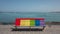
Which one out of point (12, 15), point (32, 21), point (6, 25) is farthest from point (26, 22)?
point (6, 25)

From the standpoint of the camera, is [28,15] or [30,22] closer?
[30,22]

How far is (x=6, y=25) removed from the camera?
1008cm

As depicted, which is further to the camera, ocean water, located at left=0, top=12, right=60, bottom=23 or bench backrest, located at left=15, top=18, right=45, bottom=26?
ocean water, located at left=0, top=12, right=60, bottom=23

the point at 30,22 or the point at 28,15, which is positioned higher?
the point at 28,15

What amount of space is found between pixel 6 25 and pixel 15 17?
1.16 metres

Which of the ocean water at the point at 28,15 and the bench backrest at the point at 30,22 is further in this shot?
the ocean water at the point at 28,15

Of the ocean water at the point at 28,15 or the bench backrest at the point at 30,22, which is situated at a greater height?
the ocean water at the point at 28,15

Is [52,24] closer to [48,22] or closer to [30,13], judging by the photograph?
[48,22]

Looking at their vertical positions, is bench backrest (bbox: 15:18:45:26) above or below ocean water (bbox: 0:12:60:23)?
below

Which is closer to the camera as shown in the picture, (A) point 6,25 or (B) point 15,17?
(B) point 15,17

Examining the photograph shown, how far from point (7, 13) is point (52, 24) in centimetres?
308

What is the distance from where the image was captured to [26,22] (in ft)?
29.5

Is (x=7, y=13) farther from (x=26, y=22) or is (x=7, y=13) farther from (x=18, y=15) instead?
(x=26, y=22)

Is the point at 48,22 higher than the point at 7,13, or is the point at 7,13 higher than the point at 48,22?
the point at 7,13
